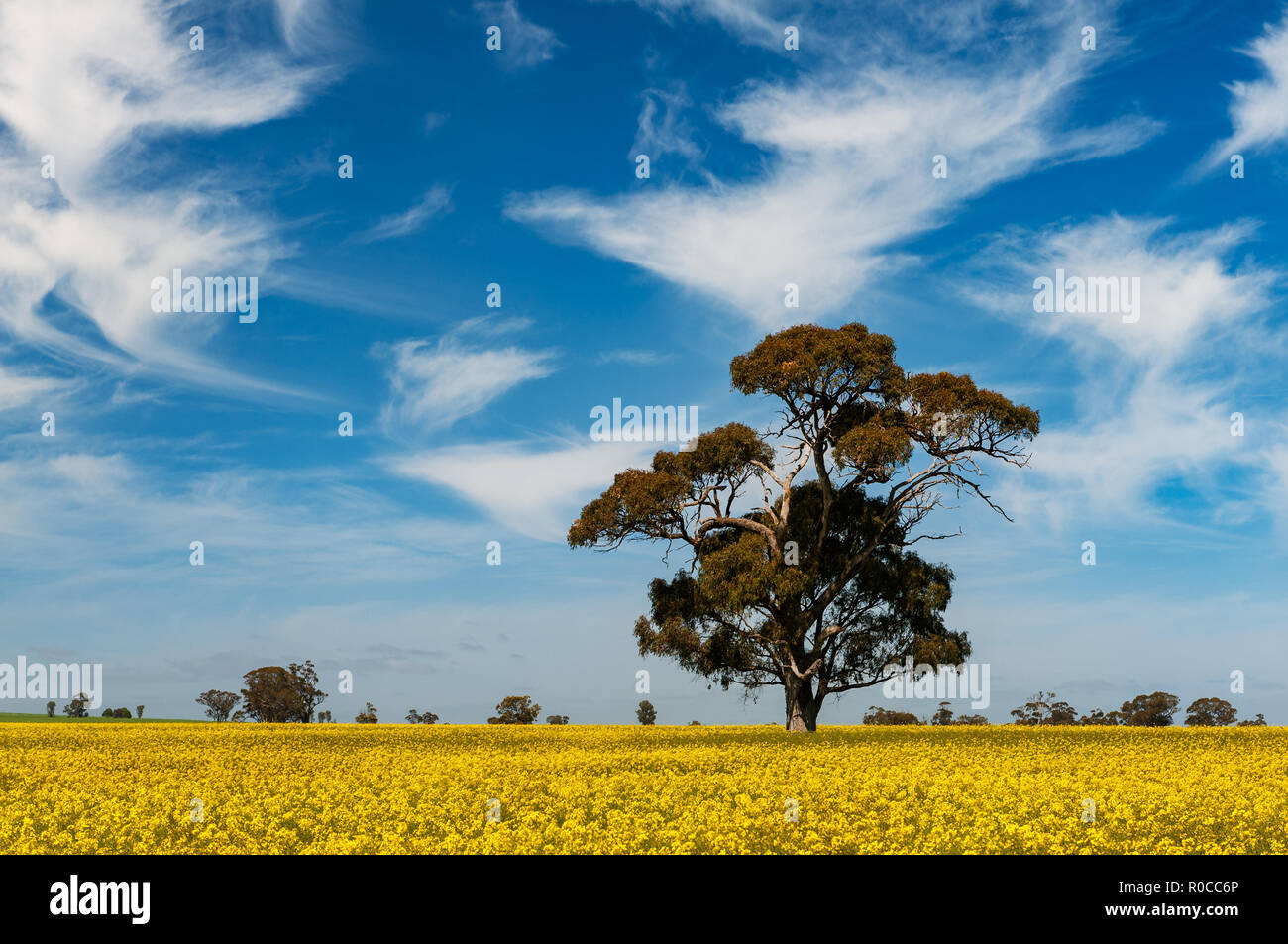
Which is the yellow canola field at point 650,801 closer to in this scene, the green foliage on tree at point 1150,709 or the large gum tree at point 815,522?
the large gum tree at point 815,522

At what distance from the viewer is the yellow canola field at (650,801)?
15.1 m

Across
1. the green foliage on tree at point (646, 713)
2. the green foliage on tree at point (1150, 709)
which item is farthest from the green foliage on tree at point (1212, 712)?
the green foliage on tree at point (646, 713)

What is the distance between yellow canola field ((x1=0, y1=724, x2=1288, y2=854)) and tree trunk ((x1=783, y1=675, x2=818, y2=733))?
9.88 m

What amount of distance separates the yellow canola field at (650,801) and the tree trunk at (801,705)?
9.88 metres

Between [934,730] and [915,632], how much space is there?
38.2ft

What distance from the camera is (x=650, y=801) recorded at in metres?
19.0

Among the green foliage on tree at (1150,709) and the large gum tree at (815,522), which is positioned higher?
the large gum tree at (815,522)

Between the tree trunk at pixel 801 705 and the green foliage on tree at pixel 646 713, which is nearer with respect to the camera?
the tree trunk at pixel 801 705

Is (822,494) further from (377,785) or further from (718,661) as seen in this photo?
(377,785)

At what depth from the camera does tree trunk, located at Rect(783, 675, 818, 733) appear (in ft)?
141

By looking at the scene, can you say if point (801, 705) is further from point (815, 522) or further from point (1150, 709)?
point (1150, 709)

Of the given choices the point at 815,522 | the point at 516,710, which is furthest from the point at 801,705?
the point at 516,710
